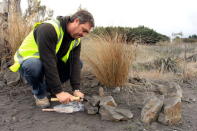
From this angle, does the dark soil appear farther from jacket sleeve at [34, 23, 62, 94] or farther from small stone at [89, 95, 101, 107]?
jacket sleeve at [34, 23, 62, 94]

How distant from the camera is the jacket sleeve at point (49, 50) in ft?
7.60

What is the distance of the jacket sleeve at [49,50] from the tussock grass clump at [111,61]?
83 cm

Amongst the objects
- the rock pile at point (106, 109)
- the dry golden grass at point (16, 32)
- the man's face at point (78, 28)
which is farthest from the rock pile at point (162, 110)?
the dry golden grass at point (16, 32)

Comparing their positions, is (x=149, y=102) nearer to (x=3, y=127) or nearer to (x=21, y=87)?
(x=3, y=127)

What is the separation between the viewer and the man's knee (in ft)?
8.13

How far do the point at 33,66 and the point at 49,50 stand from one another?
28cm

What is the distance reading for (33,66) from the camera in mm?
2477

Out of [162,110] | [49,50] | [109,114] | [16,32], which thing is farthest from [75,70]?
[16,32]

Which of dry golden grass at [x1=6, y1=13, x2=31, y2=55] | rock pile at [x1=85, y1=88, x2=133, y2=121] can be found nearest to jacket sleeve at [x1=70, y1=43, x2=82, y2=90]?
rock pile at [x1=85, y1=88, x2=133, y2=121]

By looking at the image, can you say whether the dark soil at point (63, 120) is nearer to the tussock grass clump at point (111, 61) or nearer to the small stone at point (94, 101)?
the small stone at point (94, 101)

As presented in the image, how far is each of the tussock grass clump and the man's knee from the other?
2.77ft

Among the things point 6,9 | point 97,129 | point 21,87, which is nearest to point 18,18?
point 6,9

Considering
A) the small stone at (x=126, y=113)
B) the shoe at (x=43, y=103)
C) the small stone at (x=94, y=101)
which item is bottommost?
the small stone at (x=126, y=113)

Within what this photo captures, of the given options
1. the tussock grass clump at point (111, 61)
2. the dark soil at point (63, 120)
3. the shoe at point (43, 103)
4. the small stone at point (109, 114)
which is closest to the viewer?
the dark soil at point (63, 120)
